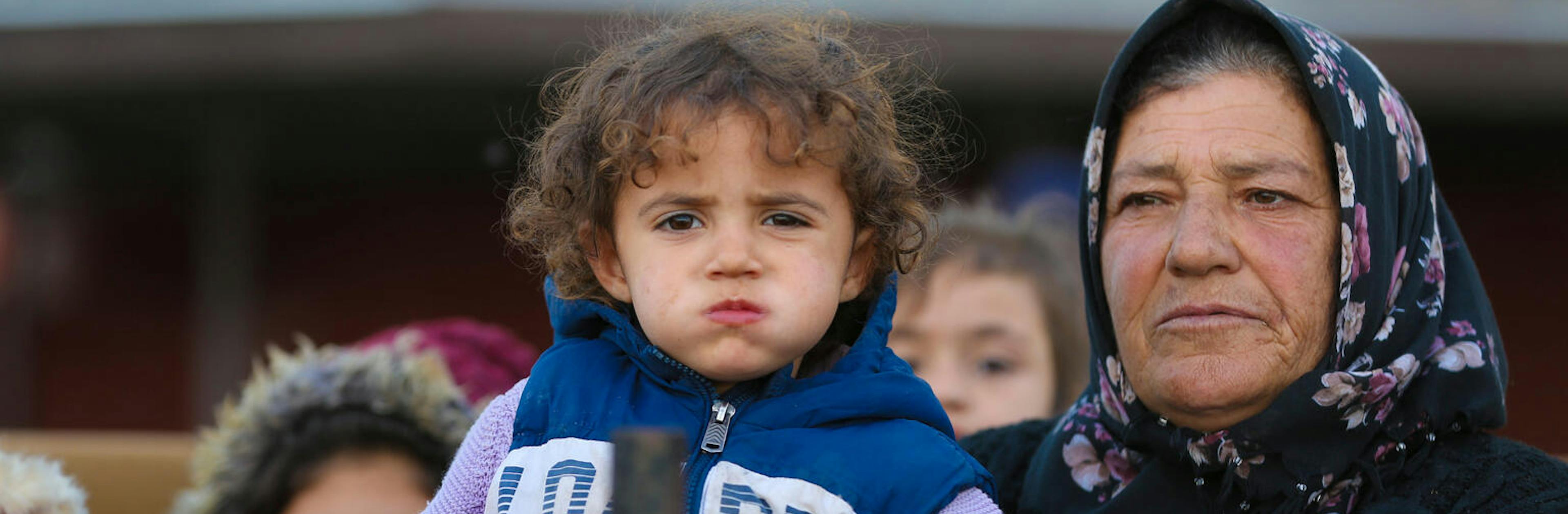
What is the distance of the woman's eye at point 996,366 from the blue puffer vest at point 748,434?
192 cm

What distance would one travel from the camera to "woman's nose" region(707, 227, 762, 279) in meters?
2.14

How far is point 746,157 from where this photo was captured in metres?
2.19

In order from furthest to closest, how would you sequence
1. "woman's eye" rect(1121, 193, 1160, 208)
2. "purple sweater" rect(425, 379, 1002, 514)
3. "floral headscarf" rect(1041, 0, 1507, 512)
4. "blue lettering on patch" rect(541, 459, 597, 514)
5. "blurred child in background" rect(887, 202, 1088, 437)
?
"blurred child in background" rect(887, 202, 1088, 437) < "woman's eye" rect(1121, 193, 1160, 208) < "floral headscarf" rect(1041, 0, 1507, 512) < "purple sweater" rect(425, 379, 1002, 514) < "blue lettering on patch" rect(541, 459, 597, 514)

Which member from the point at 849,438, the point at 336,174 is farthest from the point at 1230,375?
the point at 336,174

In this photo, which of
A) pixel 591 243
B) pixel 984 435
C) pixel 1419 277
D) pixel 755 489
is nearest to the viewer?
pixel 755 489

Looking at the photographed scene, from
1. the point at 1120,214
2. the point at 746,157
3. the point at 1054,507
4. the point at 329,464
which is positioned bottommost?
the point at 1054,507

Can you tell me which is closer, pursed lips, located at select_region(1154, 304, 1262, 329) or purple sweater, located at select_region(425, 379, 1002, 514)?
purple sweater, located at select_region(425, 379, 1002, 514)

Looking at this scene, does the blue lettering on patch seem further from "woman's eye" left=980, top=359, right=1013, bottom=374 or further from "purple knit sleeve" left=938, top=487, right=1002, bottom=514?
"woman's eye" left=980, top=359, right=1013, bottom=374

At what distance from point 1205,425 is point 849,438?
719 mm

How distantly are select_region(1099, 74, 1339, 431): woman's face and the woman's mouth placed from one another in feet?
2.55

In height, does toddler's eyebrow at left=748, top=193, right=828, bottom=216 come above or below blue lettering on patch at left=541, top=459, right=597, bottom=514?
above

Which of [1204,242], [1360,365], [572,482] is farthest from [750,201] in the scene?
[1360,365]

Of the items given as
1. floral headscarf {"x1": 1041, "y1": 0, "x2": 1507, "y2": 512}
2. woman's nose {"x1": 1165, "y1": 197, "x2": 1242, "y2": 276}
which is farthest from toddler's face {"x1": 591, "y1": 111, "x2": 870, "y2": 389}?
floral headscarf {"x1": 1041, "y1": 0, "x2": 1507, "y2": 512}

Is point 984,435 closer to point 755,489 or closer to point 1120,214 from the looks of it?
point 1120,214
